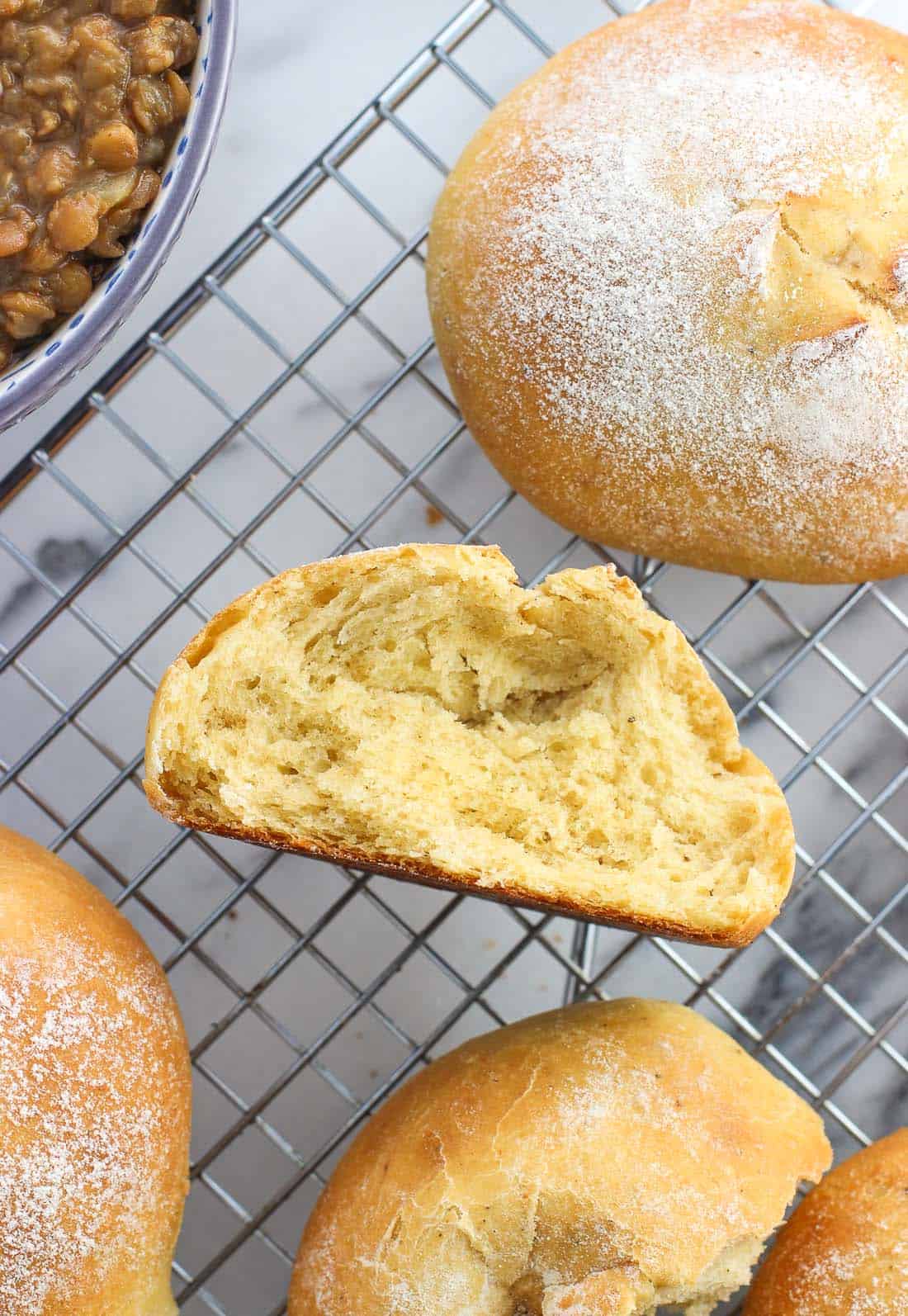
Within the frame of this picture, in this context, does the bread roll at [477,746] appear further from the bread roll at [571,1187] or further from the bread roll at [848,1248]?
the bread roll at [848,1248]

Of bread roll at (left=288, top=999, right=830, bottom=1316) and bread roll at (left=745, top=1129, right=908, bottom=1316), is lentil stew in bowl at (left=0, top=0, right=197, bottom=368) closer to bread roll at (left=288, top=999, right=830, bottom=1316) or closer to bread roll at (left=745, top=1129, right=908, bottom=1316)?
bread roll at (left=288, top=999, right=830, bottom=1316)

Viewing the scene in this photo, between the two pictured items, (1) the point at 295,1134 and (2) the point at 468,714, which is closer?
(2) the point at 468,714

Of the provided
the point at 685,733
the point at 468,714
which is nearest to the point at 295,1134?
the point at 468,714

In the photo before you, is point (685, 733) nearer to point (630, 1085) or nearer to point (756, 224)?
point (630, 1085)

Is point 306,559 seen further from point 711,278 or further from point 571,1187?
point 571,1187

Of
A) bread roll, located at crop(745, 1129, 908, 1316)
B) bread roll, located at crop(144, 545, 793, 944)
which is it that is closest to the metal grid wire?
bread roll, located at crop(745, 1129, 908, 1316)

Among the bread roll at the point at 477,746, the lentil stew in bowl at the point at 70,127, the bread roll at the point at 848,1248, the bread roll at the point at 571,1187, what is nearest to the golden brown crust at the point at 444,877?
the bread roll at the point at 477,746

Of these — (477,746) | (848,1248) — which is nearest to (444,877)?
(477,746)
